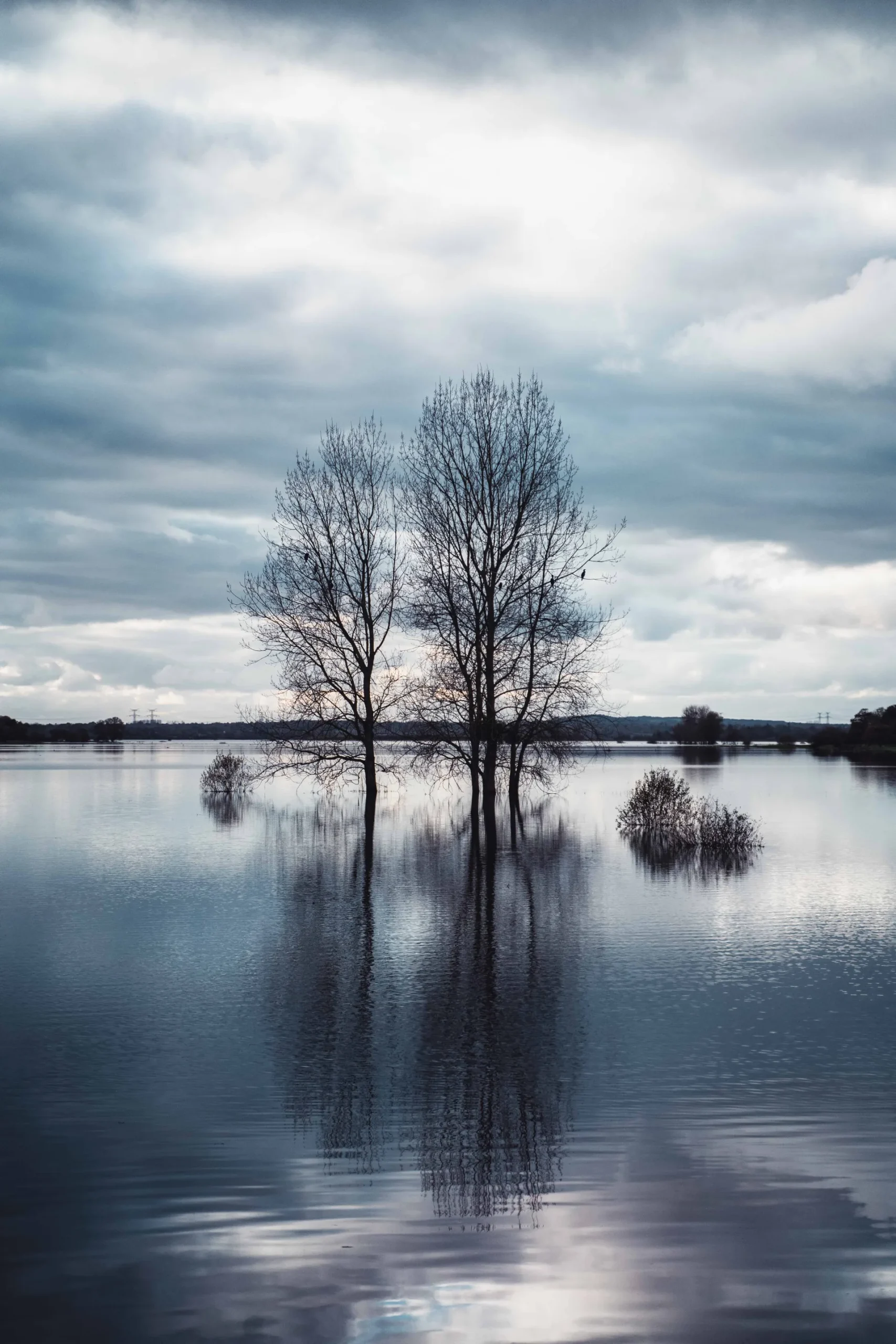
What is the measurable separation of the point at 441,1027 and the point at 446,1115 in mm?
2751

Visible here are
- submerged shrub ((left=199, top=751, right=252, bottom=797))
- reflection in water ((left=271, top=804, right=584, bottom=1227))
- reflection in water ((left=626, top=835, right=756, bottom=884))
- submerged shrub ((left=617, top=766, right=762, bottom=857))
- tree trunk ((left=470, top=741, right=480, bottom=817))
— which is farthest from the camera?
submerged shrub ((left=199, top=751, right=252, bottom=797))

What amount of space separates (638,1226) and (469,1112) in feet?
7.78

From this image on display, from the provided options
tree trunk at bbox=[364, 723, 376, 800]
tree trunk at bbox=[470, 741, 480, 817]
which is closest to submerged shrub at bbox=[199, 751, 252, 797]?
tree trunk at bbox=[364, 723, 376, 800]

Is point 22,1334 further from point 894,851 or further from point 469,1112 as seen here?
point 894,851

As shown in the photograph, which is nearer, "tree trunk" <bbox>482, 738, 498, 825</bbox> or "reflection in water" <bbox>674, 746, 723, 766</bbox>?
"tree trunk" <bbox>482, 738, 498, 825</bbox>

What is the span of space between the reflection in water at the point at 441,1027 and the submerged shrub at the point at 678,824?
6822 millimetres

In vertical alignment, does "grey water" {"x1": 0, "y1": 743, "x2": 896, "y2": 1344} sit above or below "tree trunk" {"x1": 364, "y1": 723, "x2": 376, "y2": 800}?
below

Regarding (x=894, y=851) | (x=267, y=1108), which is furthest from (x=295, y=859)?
(x=267, y=1108)

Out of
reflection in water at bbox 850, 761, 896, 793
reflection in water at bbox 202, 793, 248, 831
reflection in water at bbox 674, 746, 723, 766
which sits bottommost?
reflection in water at bbox 850, 761, 896, 793

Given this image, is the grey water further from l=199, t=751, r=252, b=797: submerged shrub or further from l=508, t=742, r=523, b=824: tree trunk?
l=199, t=751, r=252, b=797: submerged shrub

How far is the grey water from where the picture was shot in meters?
5.64

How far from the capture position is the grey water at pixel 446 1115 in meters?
5.64

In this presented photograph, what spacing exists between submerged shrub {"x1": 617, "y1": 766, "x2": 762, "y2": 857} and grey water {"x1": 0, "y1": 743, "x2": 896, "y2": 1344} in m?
7.45

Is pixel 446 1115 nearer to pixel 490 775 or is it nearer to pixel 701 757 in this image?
pixel 490 775
